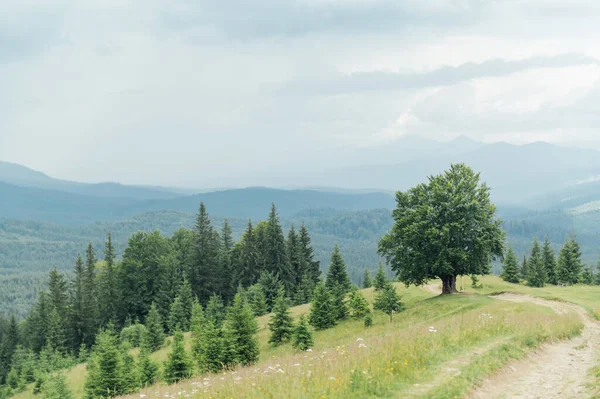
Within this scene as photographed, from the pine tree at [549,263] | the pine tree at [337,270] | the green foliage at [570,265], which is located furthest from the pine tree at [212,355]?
the pine tree at [549,263]

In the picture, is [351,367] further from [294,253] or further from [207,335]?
[294,253]

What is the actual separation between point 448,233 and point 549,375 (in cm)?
2515

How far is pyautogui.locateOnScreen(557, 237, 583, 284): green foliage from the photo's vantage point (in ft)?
228

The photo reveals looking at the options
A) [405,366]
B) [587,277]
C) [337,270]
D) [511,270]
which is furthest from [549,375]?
[587,277]

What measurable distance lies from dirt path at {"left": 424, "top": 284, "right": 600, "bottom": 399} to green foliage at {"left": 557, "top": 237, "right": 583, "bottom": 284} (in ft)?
179

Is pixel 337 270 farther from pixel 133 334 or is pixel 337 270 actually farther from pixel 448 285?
pixel 133 334

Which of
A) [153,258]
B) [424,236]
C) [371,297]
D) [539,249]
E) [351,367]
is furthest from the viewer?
[153,258]

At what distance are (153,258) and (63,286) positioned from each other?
18.3 metres

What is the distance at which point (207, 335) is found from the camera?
103 feet

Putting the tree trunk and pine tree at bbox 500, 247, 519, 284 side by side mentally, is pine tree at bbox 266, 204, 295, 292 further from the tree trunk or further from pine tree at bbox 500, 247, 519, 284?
the tree trunk

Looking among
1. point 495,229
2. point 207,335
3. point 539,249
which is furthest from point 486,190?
point 539,249

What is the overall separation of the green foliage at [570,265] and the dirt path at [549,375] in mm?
54431

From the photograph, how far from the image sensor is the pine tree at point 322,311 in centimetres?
4128

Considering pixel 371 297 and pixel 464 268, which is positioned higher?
pixel 464 268
